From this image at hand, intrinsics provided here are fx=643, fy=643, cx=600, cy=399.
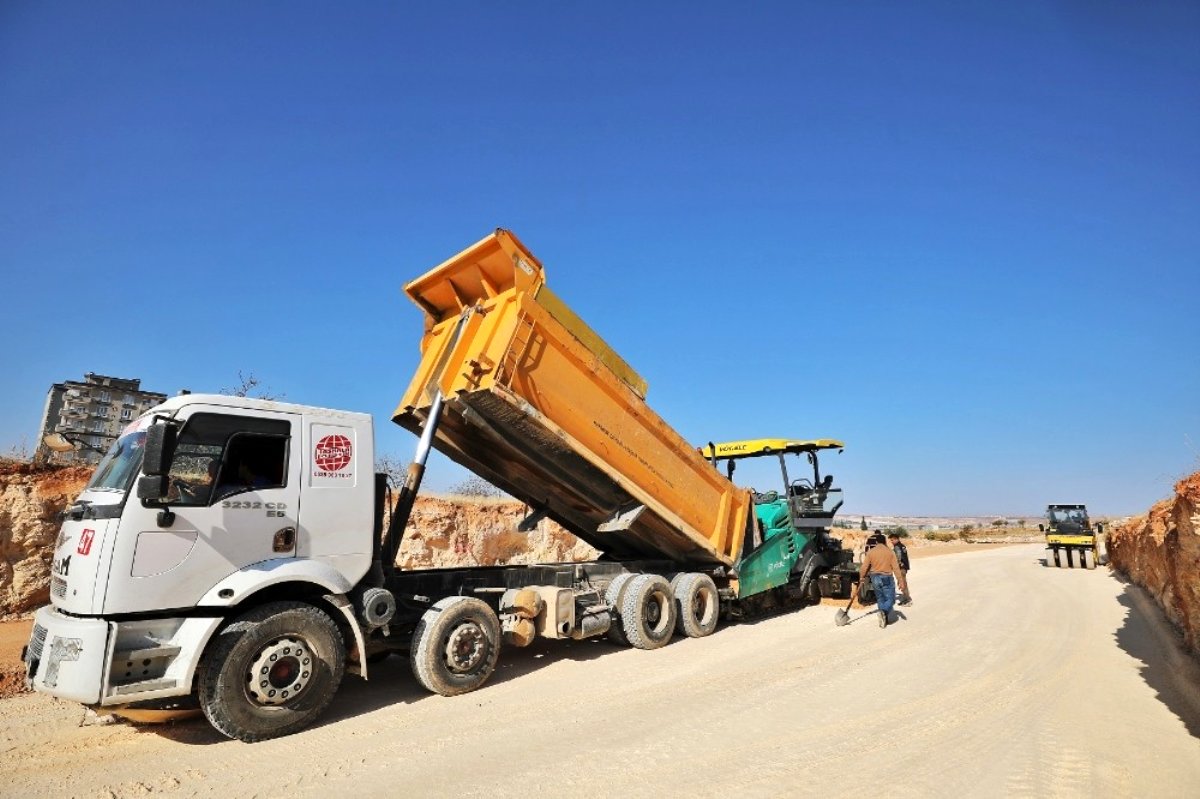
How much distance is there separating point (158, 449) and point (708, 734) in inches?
191

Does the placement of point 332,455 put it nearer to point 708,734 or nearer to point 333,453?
point 333,453

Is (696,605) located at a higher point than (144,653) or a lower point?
lower

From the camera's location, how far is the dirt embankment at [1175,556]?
653cm

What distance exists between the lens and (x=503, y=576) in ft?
25.3

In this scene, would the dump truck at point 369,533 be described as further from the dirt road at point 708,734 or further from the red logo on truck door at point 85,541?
the dirt road at point 708,734

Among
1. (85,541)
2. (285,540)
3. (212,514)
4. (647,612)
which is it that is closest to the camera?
(85,541)

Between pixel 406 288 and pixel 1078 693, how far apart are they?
8.65 m

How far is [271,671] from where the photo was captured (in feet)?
17.2

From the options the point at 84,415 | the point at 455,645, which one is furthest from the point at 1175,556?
the point at 84,415

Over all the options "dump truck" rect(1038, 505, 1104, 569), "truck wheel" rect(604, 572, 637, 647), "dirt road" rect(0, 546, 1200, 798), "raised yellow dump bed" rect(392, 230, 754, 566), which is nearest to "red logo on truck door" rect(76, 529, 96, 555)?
"dirt road" rect(0, 546, 1200, 798)

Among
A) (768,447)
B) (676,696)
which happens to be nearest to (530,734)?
(676,696)

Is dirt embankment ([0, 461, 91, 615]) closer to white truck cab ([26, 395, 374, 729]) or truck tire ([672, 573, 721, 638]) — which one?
white truck cab ([26, 395, 374, 729])

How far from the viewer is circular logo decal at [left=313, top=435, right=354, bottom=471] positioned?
6.05 metres

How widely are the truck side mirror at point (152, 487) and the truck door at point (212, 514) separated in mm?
192
